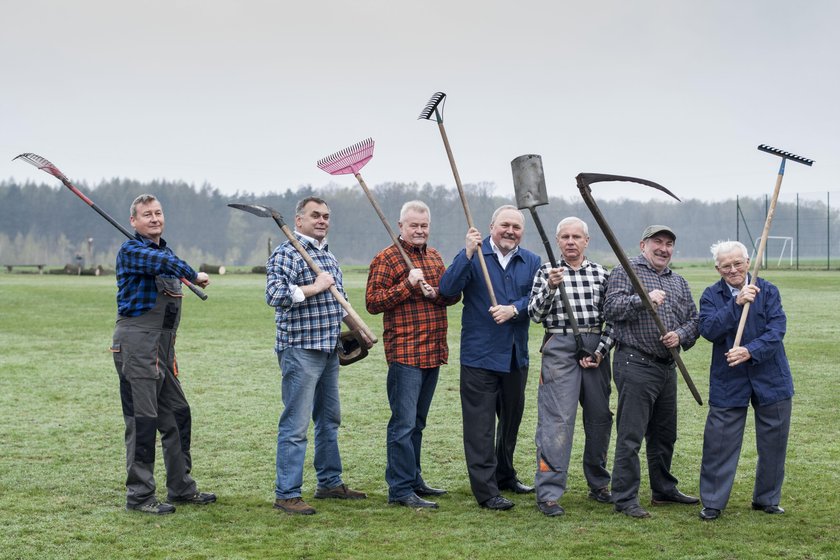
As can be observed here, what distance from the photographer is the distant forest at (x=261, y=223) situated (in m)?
83.4

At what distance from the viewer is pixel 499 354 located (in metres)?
5.51

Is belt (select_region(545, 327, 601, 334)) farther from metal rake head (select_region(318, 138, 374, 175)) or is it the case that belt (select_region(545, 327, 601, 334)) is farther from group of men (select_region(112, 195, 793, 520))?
metal rake head (select_region(318, 138, 374, 175))

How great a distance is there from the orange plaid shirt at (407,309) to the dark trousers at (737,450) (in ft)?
5.23

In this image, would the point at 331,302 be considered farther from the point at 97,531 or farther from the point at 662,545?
the point at 662,545

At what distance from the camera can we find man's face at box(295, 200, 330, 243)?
5496 mm

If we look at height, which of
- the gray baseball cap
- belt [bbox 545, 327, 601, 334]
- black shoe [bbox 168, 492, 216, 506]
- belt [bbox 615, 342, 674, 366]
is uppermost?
the gray baseball cap

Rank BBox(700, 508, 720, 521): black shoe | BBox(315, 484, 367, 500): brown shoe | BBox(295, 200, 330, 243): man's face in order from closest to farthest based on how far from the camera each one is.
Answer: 1. BBox(700, 508, 720, 521): black shoe
2. BBox(295, 200, 330, 243): man's face
3. BBox(315, 484, 367, 500): brown shoe

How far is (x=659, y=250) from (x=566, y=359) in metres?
0.81

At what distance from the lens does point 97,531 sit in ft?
16.5

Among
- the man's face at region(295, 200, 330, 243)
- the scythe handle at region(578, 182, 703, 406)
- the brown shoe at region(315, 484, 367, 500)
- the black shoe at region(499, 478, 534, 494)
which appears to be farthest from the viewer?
the black shoe at region(499, 478, 534, 494)

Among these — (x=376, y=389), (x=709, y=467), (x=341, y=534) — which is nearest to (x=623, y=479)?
(x=709, y=467)

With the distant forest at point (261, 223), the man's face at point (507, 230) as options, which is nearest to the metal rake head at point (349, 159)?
the man's face at point (507, 230)

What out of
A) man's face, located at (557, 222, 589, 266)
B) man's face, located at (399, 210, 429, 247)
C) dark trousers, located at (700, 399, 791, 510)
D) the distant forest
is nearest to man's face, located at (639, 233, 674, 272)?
man's face, located at (557, 222, 589, 266)

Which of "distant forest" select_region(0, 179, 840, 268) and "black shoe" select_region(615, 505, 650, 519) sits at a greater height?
"distant forest" select_region(0, 179, 840, 268)
